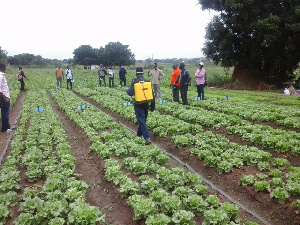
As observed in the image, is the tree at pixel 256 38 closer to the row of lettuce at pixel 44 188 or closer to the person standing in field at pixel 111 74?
the person standing in field at pixel 111 74

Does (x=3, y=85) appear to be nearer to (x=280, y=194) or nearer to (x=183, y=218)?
(x=183, y=218)

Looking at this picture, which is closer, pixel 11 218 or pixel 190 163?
pixel 11 218

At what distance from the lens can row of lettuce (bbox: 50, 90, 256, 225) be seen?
15.5ft

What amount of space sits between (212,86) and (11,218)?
25.3m

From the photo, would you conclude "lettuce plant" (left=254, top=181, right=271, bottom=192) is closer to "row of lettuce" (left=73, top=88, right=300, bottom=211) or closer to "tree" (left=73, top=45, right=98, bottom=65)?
"row of lettuce" (left=73, top=88, right=300, bottom=211)

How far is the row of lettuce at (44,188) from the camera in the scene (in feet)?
15.8

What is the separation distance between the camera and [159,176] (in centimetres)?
622

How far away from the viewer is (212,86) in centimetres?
2795

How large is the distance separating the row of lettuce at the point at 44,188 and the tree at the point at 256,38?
63.7 ft

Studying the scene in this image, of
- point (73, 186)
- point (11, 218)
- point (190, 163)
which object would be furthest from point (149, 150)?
point (11, 218)

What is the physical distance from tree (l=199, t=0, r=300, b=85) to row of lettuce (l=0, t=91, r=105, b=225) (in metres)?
19.4

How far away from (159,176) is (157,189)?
1.91 ft

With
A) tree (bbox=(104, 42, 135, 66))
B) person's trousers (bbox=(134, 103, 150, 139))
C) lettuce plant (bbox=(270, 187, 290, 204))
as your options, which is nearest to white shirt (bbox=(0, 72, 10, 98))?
person's trousers (bbox=(134, 103, 150, 139))

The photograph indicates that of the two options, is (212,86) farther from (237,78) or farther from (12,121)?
(12,121)
